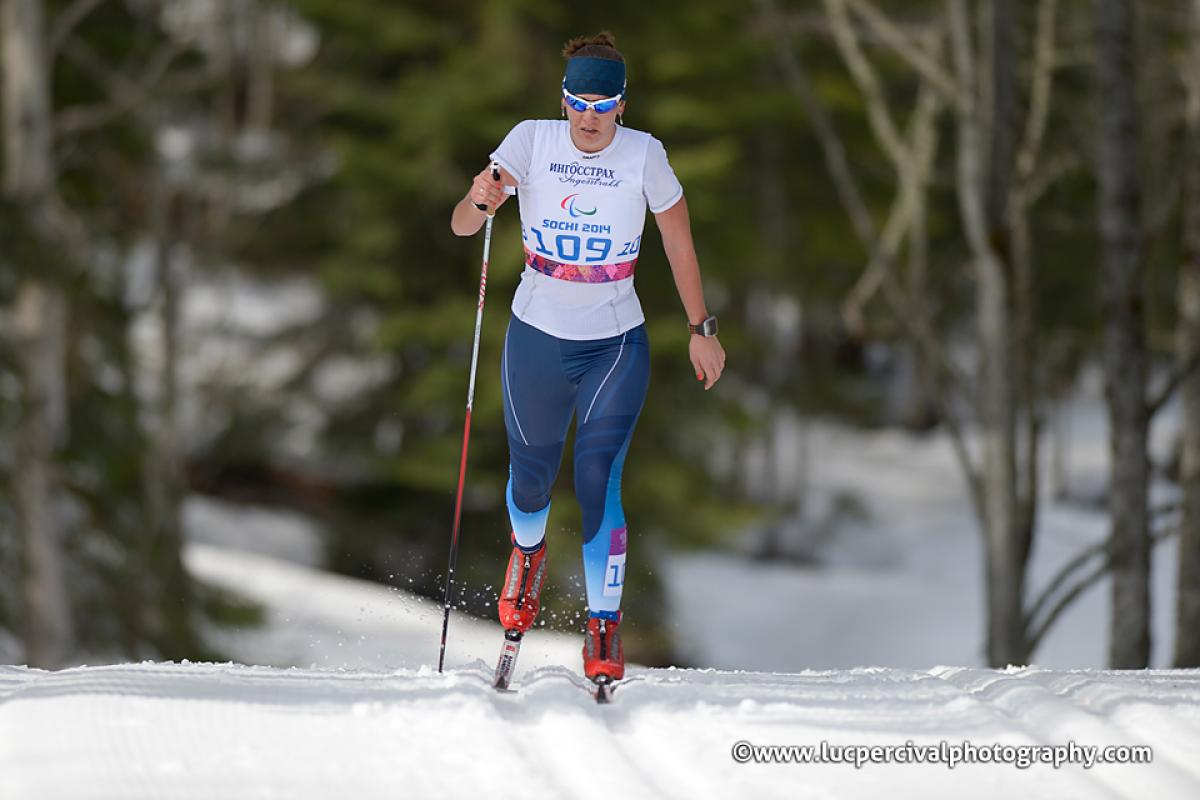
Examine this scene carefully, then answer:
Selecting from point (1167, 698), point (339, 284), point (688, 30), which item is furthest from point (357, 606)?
point (1167, 698)

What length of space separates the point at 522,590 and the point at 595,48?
1.83m

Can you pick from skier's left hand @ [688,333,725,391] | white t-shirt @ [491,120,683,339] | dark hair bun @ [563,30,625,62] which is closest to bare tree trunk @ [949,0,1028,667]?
skier's left hand @ [688,333,725,391]

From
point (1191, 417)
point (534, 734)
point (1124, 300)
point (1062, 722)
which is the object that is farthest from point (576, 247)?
point (1191, 417)

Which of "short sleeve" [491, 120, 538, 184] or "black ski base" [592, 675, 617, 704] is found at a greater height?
"short sleeve" [491, 120, 538, 184]

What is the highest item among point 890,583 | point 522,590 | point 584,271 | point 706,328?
point 584,271

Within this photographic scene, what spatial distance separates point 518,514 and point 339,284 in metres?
11.3

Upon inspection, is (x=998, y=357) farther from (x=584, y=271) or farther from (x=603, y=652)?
(x=603, y=652)

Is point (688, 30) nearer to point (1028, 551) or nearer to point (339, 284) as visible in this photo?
point (339, 284)

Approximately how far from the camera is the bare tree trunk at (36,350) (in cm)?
973

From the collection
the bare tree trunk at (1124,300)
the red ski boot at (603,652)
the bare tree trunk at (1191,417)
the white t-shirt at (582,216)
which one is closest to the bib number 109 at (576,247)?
the white t-shirt at (582,216)

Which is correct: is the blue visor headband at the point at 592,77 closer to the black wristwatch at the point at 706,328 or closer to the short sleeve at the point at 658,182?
the short sleeve at the point at 658,182

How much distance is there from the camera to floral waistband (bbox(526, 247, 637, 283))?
4016 mm

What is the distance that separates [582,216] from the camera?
398 centimetres

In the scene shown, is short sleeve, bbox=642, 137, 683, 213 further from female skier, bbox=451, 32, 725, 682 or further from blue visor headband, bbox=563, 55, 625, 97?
blue visor headband, bbox=563, 55, 625, 97
